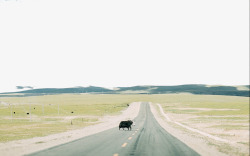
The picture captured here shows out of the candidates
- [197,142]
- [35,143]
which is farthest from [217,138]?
[35,143]

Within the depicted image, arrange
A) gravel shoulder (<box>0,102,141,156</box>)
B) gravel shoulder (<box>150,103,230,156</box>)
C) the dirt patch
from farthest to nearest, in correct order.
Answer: the dirt patch
gravel shoulder (<box>0,102,141,156</box>)
gravel shoulder (<box>150,103,230,156</box>)

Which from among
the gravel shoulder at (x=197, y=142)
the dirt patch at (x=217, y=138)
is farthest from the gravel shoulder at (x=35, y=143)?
the dirt patch at (x=217, y=138)

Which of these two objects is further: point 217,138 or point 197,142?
point 217,138

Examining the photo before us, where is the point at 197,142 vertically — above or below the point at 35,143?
above

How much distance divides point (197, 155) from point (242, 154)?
315 centimetres

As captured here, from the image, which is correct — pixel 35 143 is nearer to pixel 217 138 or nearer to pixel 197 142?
pixel 197 142

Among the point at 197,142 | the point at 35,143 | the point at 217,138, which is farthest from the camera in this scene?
the point at 217,138

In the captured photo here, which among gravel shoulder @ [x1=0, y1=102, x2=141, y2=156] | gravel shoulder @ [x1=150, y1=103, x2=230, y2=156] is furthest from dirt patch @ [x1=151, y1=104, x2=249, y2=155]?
gravel shoulder @ [x1=0, y1=102, x2=141, y2=156]

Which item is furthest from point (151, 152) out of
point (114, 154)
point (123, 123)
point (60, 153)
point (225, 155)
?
point (123, 123)

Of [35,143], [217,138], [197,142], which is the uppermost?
[197,142]

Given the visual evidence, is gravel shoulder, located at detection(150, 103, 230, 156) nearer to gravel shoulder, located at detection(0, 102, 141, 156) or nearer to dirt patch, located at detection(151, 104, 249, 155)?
dirt patch, located at detection(151, 104, 249, 155)

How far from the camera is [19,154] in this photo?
17953 mm

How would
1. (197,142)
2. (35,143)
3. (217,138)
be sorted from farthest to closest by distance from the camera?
(217,138) → (197,142) → (35,143)

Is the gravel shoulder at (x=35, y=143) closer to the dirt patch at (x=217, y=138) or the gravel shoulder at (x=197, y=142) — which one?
the gravel shoulder at (x=197, y=142)
